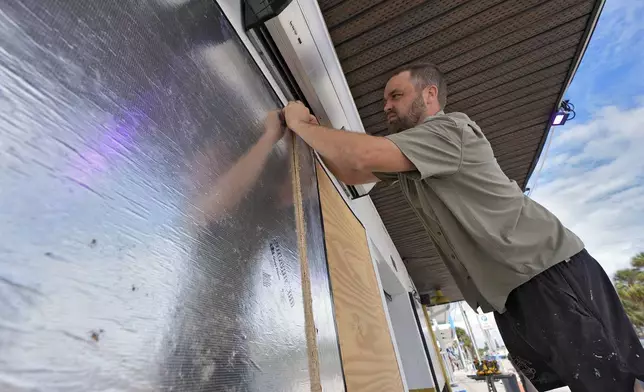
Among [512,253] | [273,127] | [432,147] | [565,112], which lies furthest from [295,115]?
[565,112]

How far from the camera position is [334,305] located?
81cm

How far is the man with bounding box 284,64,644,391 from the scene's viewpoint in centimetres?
71

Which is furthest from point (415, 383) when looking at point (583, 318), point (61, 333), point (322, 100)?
point (61, 333)

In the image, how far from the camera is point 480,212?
84 centimetres

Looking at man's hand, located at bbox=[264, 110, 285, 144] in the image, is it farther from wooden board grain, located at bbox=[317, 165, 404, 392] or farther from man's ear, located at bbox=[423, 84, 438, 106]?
man's ear, located at bbox=[423, 84, 438, 106]

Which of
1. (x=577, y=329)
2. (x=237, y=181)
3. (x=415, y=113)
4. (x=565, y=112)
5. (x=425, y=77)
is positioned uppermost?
A: (x=565, y=112)

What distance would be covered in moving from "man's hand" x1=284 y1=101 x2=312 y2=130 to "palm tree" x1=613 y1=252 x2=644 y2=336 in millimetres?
12780

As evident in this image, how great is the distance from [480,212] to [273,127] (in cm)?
60

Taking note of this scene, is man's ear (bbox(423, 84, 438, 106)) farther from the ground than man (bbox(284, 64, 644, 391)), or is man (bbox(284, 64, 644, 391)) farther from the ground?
man's ear (bbox(423, 84, 438, 106))

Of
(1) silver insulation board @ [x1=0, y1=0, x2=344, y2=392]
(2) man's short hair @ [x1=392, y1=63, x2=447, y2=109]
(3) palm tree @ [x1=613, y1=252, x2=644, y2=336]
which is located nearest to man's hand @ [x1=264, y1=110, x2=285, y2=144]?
(1) silver insulation board @ [x1=0, y1=0, x2=344, y2=392]

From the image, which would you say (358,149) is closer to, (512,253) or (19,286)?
(512,253)

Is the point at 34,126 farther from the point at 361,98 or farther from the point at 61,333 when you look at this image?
the point at 361,98

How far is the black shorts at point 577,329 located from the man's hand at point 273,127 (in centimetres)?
76

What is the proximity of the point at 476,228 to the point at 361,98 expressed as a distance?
41.4 inches
